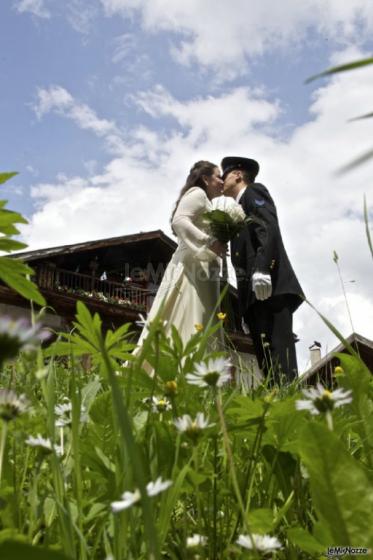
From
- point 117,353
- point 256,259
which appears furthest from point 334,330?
point 256,259

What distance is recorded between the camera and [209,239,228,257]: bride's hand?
15.3ft

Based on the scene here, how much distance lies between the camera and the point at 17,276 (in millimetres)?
619

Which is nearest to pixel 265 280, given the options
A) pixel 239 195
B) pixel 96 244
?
pixel 239 195

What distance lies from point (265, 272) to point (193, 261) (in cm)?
68

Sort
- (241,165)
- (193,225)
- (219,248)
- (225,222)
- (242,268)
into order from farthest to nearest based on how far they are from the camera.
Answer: (241,165) → (242,268) → (193,225) → (219,248) → (225,222)

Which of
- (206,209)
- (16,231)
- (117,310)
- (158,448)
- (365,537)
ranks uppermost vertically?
(117,310)

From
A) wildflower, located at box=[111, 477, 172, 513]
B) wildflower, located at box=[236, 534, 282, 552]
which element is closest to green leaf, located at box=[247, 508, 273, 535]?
wildflower, located at box=[236, 534, 282, 552]

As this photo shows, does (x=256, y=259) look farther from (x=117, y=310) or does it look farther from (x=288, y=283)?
(x=117, y=310)

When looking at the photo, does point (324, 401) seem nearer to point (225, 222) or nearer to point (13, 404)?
point (13, 404)

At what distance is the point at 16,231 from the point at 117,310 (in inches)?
582

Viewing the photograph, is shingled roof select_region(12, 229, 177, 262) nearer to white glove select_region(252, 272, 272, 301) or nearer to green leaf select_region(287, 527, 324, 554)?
white glove select_region(252, 272, 272, 301)

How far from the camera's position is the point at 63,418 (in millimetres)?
773

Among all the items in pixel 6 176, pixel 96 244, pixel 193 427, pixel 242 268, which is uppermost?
pixel 96 244

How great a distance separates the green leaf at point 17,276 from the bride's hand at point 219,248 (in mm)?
4029
